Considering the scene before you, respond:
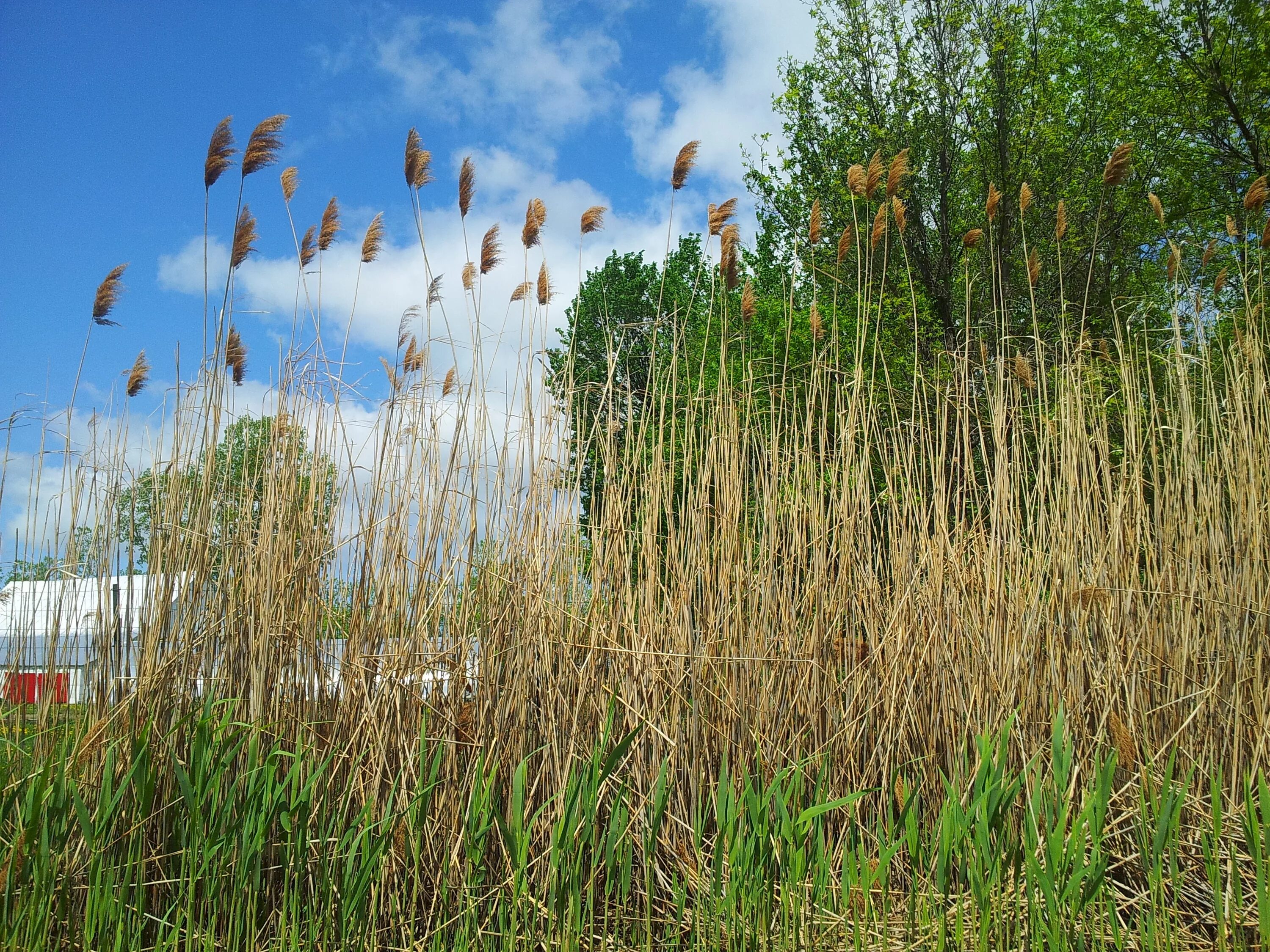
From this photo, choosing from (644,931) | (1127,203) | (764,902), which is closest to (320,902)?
(644,931)

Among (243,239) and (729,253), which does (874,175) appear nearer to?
(729,253)

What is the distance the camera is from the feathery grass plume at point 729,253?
2656mm

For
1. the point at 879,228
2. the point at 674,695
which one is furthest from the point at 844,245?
the point at 674,695

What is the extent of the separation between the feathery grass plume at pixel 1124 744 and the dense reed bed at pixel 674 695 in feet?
0.17

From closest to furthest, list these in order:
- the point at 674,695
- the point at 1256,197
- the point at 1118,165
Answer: the point at 674,695 → the point at 1118,165 → the point at 1256,197

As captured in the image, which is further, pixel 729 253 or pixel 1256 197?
pixel 1256 197

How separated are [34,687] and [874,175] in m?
3.47

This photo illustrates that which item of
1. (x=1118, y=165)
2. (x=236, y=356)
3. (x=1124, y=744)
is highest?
(x=1118, y=165)

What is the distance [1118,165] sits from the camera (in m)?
3.06

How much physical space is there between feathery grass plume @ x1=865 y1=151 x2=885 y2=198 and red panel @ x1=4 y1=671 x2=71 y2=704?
3.16 meters

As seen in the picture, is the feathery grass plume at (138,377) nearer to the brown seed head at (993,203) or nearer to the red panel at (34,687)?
the red panel at (34,687)

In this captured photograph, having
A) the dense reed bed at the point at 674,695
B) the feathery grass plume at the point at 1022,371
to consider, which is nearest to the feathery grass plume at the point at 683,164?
the dense reed bed at the point at 674,695

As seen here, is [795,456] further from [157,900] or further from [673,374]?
[157,900]

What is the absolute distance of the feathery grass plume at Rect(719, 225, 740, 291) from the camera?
266cm
